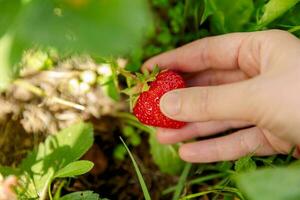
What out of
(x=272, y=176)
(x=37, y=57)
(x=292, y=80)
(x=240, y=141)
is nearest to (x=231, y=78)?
(x=240, y=141)

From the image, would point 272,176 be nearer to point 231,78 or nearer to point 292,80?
point 292,80

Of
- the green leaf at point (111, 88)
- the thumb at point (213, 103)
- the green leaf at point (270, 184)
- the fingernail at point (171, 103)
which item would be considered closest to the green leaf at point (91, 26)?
the green leaf at point (270, 184)

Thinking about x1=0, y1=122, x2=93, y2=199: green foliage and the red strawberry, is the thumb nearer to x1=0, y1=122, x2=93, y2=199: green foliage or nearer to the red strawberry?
the red strawberry

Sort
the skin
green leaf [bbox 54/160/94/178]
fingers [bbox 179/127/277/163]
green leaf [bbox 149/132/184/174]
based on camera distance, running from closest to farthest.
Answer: the skin → green leaf [bbox 54/160/94/178] → fingers [bbox 179/127/277/163] → green leaf [bbox 149/132/184/174]

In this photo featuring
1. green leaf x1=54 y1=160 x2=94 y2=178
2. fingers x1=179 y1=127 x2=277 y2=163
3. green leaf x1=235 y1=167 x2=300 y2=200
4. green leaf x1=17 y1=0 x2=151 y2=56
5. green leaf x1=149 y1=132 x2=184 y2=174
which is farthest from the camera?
green leaf x1=149 y1=132 x2=184 y2=174

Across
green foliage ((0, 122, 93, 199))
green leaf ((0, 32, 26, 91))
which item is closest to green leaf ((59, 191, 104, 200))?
green foliage ((0, 122, 93, 199))

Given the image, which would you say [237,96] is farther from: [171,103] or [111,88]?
[111,88]
